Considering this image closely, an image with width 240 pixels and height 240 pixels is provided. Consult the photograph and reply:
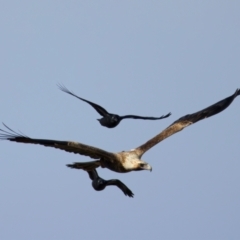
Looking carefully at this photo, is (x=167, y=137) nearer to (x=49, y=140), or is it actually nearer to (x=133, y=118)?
(x=133, y=118)

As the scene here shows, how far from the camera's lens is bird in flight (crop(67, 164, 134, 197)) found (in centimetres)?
2236

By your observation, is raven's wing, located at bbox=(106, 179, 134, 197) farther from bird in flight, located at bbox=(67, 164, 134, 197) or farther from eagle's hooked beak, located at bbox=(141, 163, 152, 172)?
eagle's hooked beak, located at bbox=(141, 163, 152, 172)

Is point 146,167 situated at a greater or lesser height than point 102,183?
lesser

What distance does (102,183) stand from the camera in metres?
22.4

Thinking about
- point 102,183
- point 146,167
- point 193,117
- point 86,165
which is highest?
point 193,117

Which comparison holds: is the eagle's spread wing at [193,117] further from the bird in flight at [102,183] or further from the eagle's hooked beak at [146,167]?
the eagle's hooked beak at [146,167]

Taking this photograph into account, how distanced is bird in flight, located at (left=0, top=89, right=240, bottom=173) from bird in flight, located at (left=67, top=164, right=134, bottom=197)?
535mm

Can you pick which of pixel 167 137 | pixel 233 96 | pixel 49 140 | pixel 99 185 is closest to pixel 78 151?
pixel 49 140

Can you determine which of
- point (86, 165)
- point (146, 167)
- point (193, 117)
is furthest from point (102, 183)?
point (193, 117)

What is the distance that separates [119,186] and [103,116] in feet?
5.26

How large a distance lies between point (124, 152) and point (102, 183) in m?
1.06

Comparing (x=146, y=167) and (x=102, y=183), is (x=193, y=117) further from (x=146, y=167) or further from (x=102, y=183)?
(x=146, y=167)

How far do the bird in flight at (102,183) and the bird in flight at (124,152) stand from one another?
1.75 feet

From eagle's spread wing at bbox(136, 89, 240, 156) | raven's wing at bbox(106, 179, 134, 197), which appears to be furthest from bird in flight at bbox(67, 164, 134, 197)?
eagle's spread wing at bbox(136, 89, 240, 156)
